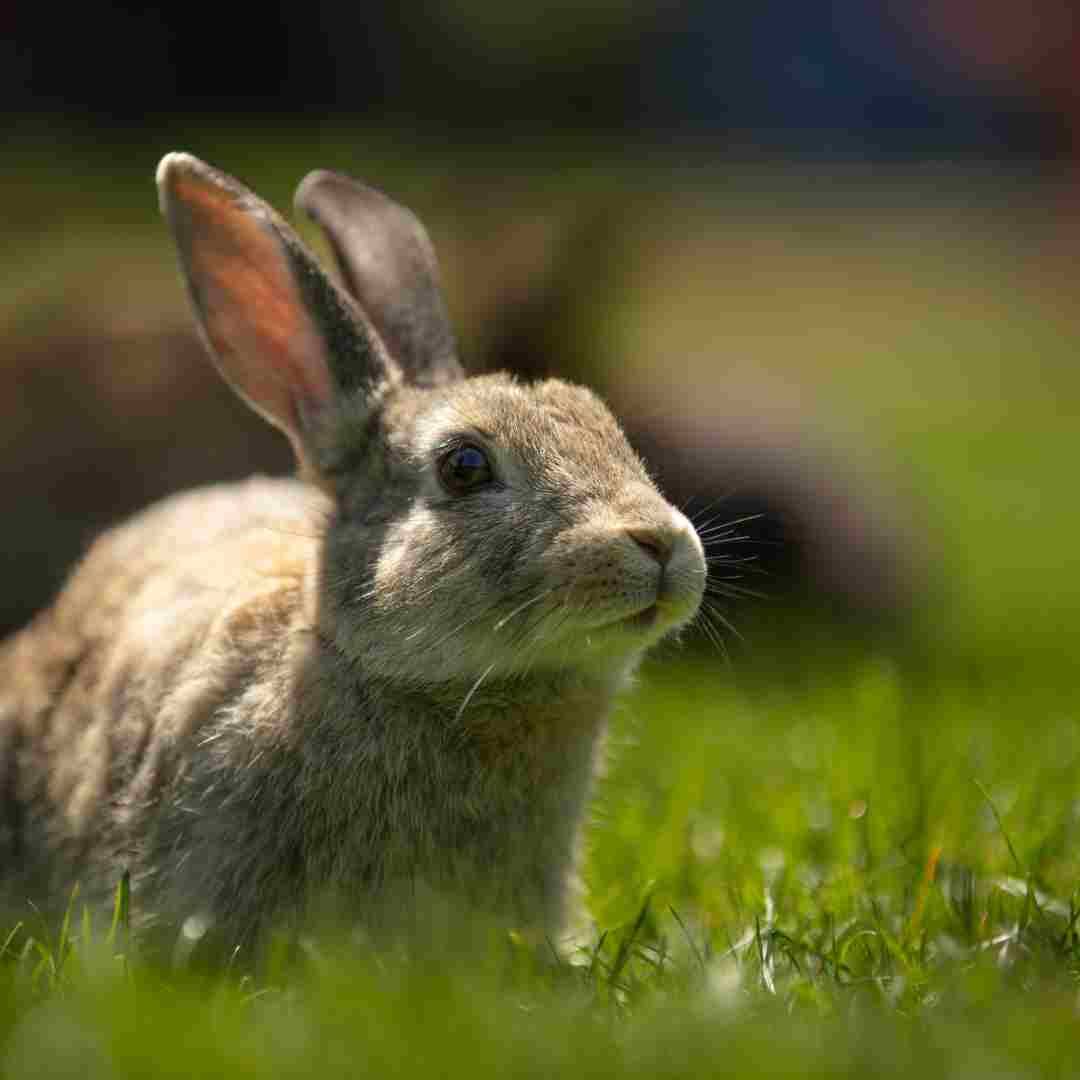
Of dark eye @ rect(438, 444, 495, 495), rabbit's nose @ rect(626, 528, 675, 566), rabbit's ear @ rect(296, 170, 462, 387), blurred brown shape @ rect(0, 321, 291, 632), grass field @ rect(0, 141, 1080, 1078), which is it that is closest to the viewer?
grass field @ rect(0, 141, 1080, 1078)

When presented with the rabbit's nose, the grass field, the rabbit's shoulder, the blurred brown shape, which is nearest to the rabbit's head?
the rabbit's nose

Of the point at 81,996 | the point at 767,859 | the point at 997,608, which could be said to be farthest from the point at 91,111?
the point at 81,996

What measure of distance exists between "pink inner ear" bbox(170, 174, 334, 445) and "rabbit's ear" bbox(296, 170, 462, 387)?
31 cm

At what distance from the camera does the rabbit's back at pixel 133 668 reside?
344 cm

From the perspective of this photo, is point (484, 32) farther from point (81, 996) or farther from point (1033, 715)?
point (81, 996)

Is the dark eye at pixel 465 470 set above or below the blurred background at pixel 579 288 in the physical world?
above

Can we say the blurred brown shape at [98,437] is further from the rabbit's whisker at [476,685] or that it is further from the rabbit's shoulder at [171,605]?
the rabbit's whisker at [476,685]

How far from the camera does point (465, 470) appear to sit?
10.8 feet

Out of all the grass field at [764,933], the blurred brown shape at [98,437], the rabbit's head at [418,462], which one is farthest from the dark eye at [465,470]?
the blurred brown shape at [98,437]

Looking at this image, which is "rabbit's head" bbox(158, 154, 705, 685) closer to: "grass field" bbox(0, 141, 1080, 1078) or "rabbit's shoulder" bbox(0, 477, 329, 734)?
"rabbit's shoulder" bbox(0, 477, 329, 734)

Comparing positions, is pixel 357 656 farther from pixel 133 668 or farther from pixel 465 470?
pixel 133 668

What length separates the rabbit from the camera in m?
3.11

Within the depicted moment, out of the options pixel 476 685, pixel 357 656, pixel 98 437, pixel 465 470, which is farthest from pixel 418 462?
pixel 98 437

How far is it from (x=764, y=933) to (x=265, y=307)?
178cm
